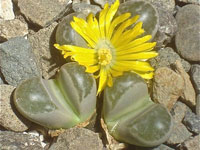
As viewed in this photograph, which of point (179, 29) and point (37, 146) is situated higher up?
point (179, 29)

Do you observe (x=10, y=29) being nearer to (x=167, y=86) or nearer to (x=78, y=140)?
(x=78, y=140)

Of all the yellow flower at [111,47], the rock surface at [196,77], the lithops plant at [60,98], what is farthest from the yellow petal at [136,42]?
the rock surface at [196,77]

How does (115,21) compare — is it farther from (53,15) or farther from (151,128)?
(151,128)

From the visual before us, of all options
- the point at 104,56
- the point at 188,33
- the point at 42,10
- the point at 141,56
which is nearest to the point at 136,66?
the point at 141,56

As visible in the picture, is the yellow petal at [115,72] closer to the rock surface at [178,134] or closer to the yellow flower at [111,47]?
the yellow flower at [111,47]

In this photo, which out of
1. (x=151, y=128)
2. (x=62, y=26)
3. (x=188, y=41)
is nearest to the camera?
(x=151, y=128)

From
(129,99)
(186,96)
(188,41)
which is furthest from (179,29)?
(129,99)
